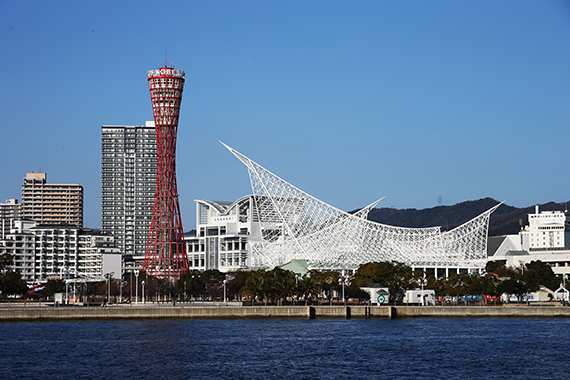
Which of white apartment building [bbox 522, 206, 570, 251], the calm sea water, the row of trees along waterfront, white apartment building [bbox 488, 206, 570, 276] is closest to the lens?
the calm sea water

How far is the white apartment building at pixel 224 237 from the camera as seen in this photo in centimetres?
13588

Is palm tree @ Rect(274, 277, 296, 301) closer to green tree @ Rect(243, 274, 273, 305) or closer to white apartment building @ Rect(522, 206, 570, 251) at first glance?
green tree @ Rect(243, 274, 273, 305)

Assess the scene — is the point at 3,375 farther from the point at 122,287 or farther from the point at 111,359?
the point at 122,287

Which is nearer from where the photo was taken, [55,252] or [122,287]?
[122,287]

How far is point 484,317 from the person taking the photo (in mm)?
80688

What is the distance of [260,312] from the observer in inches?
3031

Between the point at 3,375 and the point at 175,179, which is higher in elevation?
the point at 175,179

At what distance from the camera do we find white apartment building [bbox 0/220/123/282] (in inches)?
5827

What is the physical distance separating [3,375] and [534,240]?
121 m

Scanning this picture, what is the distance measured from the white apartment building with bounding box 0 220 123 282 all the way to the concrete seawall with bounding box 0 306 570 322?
2767 inches


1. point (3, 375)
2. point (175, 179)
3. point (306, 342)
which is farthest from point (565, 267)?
point (3, 375)

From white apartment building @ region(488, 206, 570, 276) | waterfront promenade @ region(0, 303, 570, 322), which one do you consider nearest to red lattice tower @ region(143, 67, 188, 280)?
waterfront promenade @ region(0, 303, 570, 322)

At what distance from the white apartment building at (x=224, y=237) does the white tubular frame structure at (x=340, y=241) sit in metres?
5.33

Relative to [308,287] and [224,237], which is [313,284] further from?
[224,237]
